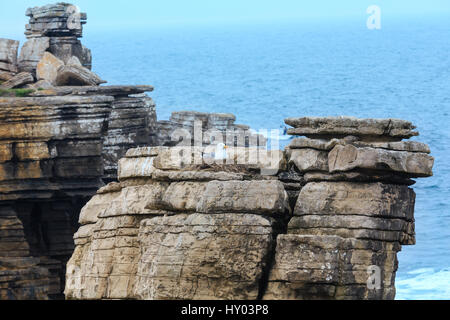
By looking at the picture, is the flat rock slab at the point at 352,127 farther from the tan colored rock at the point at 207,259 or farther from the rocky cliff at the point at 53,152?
the rocky cliff at the point at 53,152

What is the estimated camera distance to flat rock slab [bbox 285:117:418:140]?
24.0 meters

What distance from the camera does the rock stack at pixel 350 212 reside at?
22766mm

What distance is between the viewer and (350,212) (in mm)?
23500

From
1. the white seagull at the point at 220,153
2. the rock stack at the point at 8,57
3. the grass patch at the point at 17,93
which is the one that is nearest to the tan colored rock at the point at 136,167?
the white seagull at the point at 220,153

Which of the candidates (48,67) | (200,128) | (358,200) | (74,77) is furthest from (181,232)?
(48,67)

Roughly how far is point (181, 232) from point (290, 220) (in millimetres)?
2391

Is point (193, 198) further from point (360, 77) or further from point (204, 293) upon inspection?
point (360, 77)

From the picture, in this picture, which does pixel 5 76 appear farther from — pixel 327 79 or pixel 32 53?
pixel 327 79

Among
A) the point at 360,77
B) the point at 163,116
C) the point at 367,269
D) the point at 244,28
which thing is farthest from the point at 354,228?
the point at 244,28

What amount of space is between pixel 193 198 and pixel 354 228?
370cm

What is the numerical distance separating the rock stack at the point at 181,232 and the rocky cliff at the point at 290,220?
27 mm

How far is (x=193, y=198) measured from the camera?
24.5 m

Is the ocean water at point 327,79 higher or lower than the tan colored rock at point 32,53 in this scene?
lower
